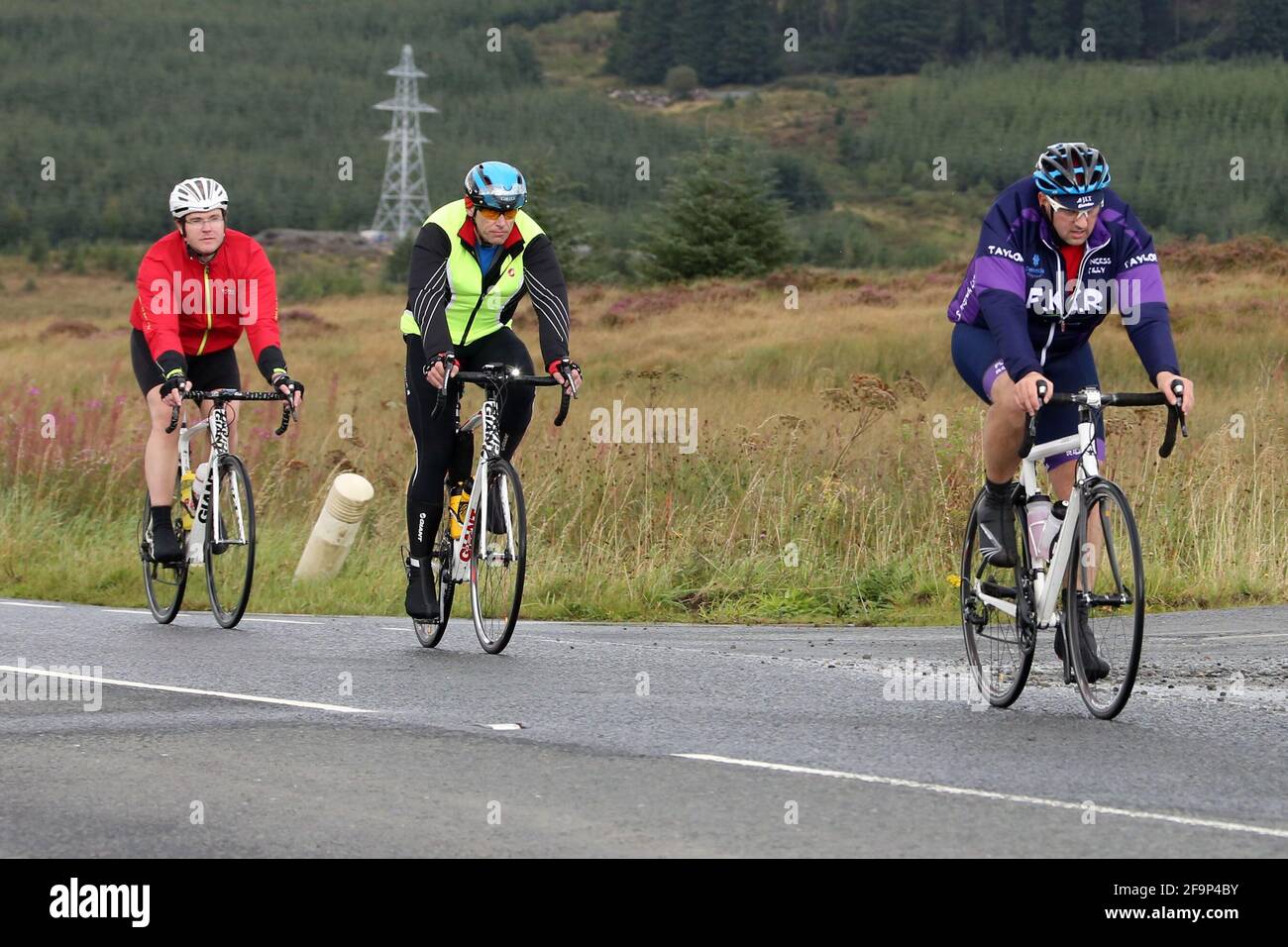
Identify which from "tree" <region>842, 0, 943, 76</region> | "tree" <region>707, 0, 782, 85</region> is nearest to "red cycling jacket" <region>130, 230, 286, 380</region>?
"tree" <region>842, 0, 943, 76</region>

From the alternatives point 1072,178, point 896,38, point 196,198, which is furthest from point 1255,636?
point 896,38

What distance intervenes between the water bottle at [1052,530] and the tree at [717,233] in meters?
49.9

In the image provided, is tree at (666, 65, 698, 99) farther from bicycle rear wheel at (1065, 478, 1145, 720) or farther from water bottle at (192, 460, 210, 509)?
bicycle rear wheel at (1065, 478, 1145, 720)

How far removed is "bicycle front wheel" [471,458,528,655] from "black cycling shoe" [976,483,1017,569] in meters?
2.15

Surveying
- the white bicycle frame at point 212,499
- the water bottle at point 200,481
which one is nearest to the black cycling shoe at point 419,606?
the white bicycle frame at point 212,499

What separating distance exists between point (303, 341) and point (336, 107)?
488ft

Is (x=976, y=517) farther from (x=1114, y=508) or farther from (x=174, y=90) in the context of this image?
(x=174, y=90)

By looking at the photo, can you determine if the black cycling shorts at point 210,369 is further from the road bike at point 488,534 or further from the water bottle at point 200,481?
the road bike at point 488,534

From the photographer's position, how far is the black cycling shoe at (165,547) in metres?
10.2

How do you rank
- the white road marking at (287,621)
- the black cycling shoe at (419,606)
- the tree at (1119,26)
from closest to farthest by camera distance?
the black cycling shoe at (419,606), the white road marking at (287,621), the tree at (1119,26)

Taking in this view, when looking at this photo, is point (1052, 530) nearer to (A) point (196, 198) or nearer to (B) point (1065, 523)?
(B) point (1065, 523)

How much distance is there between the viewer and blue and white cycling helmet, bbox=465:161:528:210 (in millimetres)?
8570

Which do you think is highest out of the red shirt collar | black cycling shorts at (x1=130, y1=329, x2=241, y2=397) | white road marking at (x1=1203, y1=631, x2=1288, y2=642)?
the red shirt collar

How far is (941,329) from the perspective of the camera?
3111 centimetres
